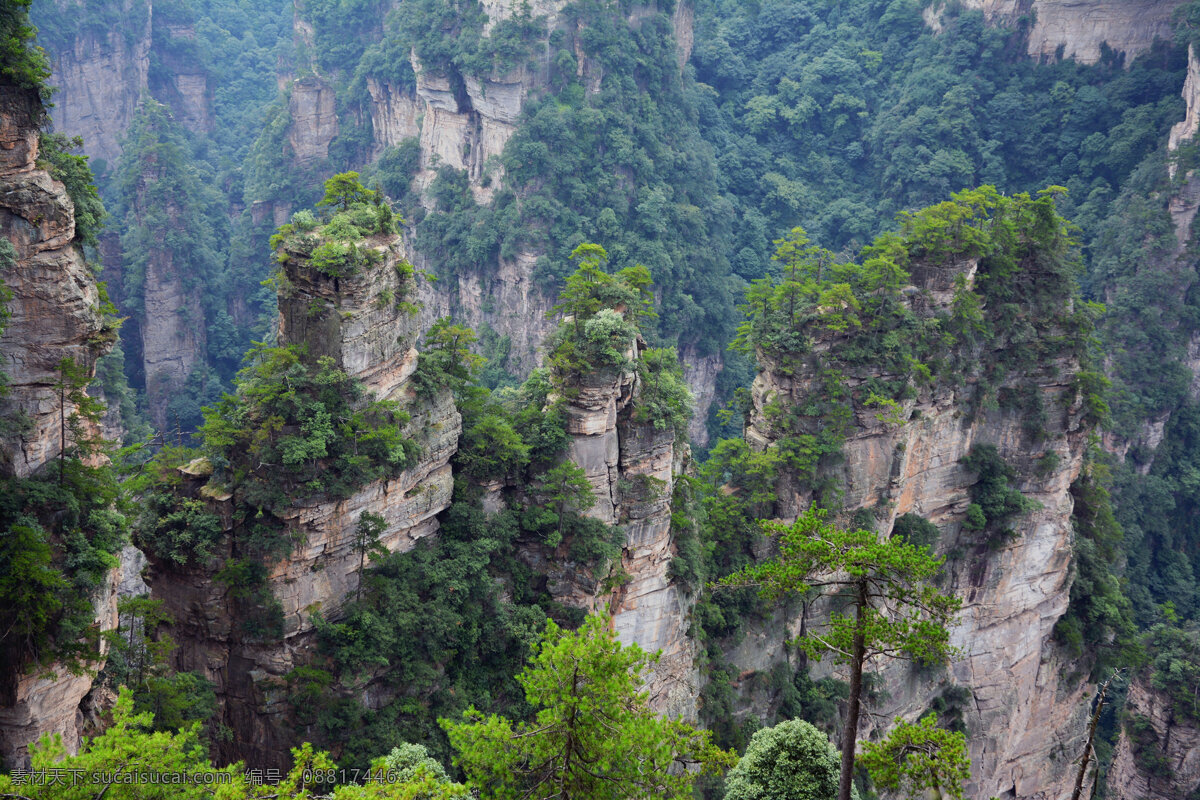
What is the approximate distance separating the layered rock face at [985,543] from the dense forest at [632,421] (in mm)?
163

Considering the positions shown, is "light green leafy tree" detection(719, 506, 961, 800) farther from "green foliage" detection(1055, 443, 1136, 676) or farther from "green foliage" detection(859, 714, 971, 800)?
"green foliage" detection(1055, 443, 1136, 676)

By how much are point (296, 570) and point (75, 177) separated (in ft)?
33.7

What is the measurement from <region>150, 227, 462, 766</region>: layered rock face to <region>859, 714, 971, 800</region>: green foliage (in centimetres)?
1521

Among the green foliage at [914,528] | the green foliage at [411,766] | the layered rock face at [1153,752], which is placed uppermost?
the green foliage at [411,766]

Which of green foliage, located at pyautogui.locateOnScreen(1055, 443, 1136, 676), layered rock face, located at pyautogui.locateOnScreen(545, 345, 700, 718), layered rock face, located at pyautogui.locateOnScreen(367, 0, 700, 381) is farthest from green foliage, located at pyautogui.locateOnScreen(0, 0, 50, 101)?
layered rock face, located at pyautogui.locateOnScreen(367, 0, 700, 381)

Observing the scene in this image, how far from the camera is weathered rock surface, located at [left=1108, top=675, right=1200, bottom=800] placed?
1597 inches

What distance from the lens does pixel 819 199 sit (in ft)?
227

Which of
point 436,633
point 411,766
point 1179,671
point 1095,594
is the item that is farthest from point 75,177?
point 1179,671

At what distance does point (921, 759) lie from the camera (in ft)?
48.1

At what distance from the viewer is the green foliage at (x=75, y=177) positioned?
21016 millimetres

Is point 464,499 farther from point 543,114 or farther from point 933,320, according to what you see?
point 543,114

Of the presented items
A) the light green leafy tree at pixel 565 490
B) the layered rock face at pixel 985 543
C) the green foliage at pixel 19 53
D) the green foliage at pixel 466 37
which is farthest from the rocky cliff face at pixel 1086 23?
the green foliage at pixel 19 53

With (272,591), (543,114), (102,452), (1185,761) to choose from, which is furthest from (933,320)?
(543,114)

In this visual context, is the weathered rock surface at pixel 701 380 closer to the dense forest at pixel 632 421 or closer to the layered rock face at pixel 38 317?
the dense forest at pixel 632 421
